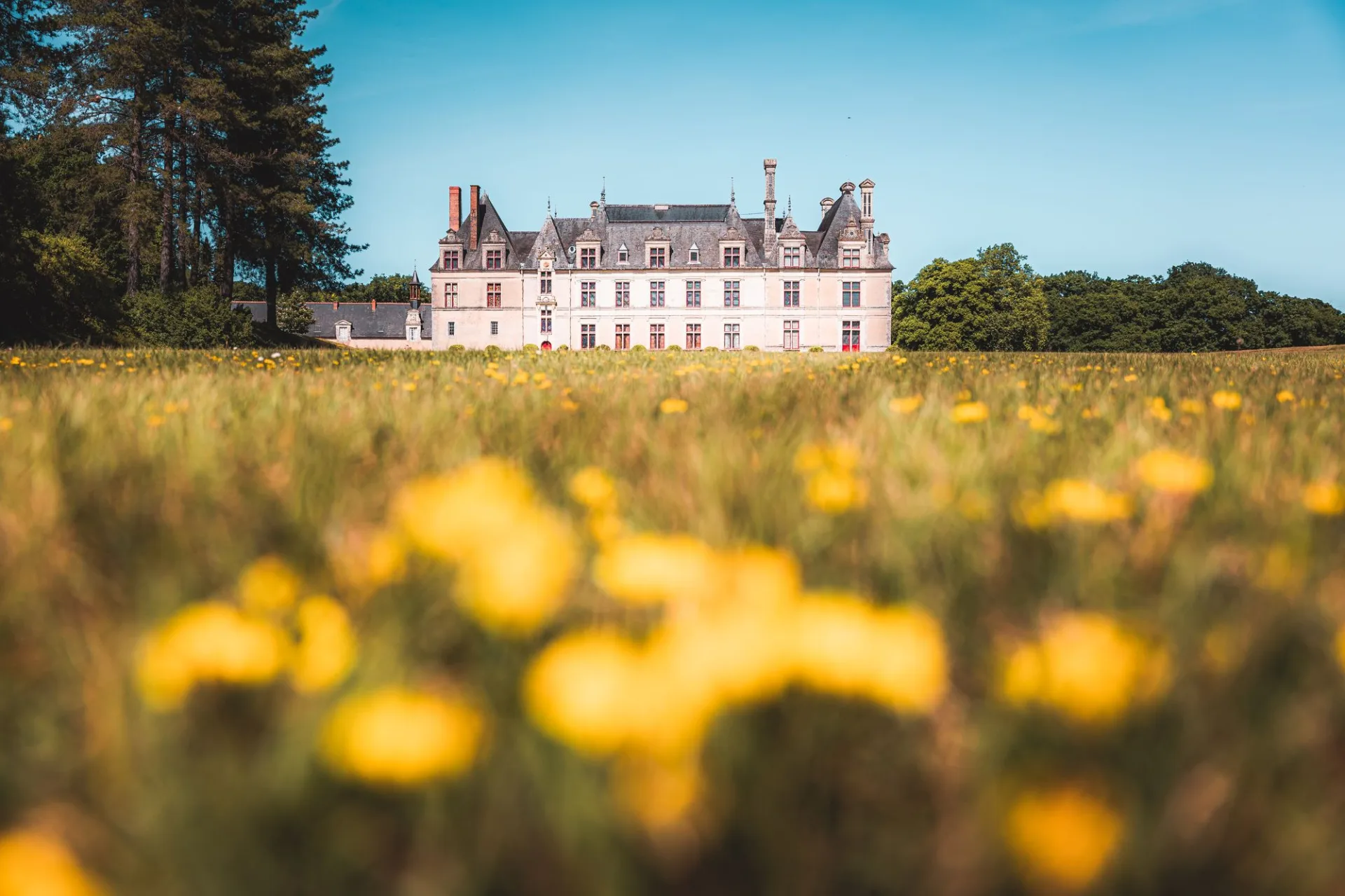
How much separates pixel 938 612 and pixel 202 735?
0.78 meters

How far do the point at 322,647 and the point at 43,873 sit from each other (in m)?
0.28

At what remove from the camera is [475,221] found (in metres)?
41.9

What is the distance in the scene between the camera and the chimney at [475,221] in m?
41.7

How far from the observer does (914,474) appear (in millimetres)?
1556

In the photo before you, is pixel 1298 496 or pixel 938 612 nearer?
pixel 938 612

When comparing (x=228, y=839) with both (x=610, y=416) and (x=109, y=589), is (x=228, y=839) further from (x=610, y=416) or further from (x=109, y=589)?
(x=610, y=416)

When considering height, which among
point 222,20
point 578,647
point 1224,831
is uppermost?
point 222,20

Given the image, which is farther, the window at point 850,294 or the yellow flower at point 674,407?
the window at point 850,294

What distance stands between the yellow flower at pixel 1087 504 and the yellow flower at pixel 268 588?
1164 millimetres

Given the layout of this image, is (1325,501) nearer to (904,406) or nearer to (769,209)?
(904,406)

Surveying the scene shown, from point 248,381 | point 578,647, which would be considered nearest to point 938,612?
point 578,647

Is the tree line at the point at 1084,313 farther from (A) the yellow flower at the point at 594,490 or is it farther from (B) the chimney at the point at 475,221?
(A) the yellow flower at the point at 594,490

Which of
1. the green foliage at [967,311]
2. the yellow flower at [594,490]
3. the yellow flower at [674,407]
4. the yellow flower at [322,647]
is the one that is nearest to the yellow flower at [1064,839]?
the yellow flower at [322,647]

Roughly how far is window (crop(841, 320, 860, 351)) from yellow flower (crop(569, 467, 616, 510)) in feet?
132
